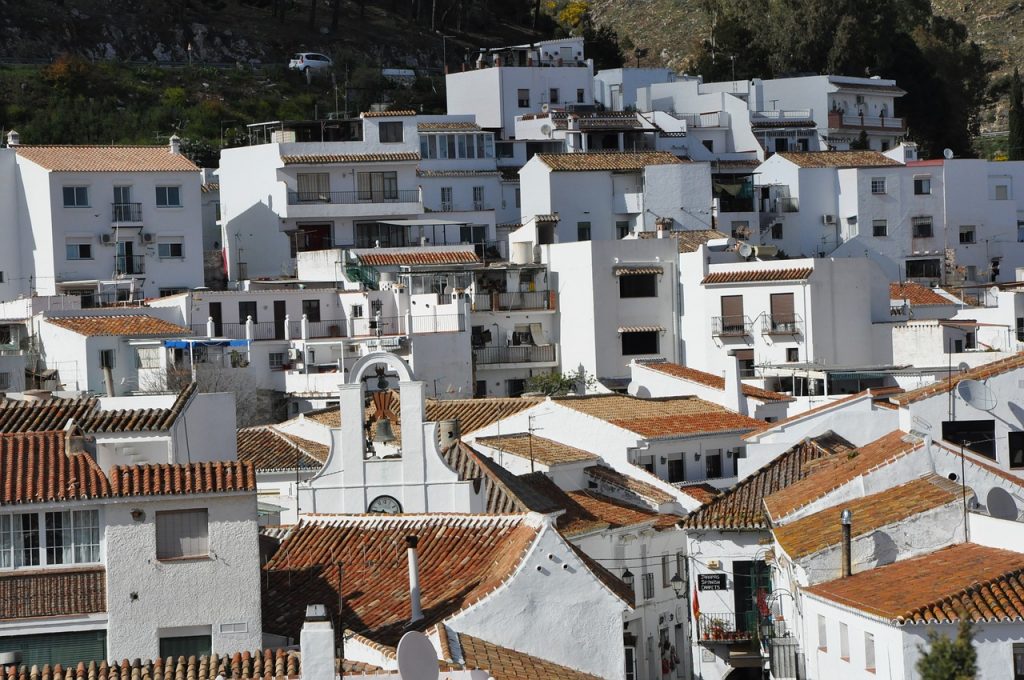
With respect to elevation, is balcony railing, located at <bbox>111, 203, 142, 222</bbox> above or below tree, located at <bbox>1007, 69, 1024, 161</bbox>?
below

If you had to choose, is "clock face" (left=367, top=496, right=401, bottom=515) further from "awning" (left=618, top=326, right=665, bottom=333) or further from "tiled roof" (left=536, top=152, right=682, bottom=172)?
"tiled roof" (left=536, top=152, right=682, bottom=172)

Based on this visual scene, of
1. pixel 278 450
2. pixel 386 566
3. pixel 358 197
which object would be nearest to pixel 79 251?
pixel 358 197

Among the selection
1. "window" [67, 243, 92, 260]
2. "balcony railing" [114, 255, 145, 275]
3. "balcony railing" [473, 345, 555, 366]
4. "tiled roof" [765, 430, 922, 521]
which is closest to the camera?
"tiled roof" [765, 430, 922, 521]

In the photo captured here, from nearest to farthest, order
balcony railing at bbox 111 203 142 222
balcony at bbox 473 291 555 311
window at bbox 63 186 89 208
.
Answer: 1. balcony at bbox 473 291 555 311
2. window at bbox 63 186 89 208
3. balcony railing at bbox 111 203 142 222

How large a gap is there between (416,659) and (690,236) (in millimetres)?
55695

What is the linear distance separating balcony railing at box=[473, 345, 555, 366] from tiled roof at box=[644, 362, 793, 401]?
5523 millimetres

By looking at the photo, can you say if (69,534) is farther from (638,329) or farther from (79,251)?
(79,251)

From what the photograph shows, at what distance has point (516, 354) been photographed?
72.2m

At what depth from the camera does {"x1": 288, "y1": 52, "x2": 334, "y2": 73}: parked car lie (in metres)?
107

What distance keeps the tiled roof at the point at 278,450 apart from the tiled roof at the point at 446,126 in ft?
113

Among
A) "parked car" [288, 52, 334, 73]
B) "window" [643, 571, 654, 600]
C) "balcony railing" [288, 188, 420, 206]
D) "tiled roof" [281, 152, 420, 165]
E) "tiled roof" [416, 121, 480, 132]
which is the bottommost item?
"window" [643, 571, 654, 600]

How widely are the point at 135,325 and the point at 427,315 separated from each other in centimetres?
1059

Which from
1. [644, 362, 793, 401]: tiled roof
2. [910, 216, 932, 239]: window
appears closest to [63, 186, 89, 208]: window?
[644, 362, 793, 401]: tiled roof

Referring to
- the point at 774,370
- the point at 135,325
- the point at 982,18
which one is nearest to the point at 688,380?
the point at 774,370
